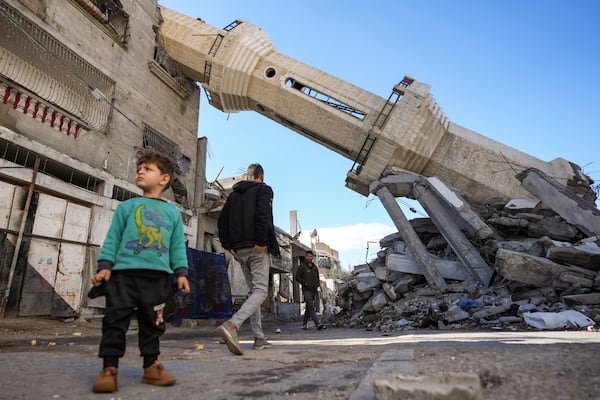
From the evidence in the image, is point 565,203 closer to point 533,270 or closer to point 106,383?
point 533,270

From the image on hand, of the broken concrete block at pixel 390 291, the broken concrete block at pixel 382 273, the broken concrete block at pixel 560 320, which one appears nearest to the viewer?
the broken concrete block at pixel 560 320

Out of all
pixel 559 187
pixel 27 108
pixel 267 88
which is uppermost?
pixel 267 88

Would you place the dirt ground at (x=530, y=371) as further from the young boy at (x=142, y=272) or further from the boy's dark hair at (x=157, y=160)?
the boy's dark hair at (x=157, y=160)

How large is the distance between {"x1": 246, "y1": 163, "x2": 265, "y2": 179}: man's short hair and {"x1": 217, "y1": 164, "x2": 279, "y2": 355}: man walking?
0.57 feet

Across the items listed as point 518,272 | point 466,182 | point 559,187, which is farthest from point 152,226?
point 466,182

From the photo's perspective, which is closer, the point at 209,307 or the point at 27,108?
the point at 27,108

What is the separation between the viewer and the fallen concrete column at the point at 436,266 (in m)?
9.12

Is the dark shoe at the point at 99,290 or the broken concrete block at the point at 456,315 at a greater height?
the dark shoe at the point at 99,290

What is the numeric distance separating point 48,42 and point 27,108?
2084mm

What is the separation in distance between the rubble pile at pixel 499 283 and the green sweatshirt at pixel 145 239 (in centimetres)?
573

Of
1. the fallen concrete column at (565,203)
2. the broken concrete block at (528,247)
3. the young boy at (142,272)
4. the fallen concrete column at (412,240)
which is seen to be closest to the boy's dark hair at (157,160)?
the young boy at (142,272)

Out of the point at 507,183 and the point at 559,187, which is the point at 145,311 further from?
the point at 507,183

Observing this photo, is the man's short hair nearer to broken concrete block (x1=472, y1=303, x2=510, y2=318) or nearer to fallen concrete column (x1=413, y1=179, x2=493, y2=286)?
broken concrete block (x1=472, y1=303, x2=510, y2=318)

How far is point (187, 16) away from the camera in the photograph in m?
14.7
